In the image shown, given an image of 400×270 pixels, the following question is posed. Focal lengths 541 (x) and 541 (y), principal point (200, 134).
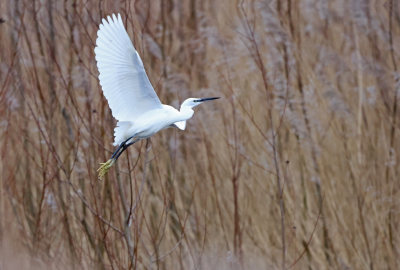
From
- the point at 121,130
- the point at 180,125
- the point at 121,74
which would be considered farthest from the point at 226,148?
the point at 121,74

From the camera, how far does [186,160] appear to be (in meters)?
3.54

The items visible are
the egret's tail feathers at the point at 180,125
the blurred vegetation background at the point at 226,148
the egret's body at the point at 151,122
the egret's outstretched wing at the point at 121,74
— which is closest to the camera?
the egret's outstretched wing at the point at 121,74

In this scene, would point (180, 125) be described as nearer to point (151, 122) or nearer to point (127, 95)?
point (151, 122)

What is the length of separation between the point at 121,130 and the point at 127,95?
17cm

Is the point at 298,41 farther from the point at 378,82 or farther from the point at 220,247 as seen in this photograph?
the point at 220,247

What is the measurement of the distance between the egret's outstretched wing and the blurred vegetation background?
0.38m

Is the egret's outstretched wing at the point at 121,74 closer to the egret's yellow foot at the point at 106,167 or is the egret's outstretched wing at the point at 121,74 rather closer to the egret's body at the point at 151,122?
the egret's body at the point at 151,122

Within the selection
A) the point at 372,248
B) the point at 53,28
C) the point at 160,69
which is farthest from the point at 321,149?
the point at 53,28

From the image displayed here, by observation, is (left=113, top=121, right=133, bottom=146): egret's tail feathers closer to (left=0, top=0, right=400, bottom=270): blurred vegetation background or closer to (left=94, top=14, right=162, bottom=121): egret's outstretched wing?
(left=94, top=14, right=162, bottom=121): egret's outstretched wing

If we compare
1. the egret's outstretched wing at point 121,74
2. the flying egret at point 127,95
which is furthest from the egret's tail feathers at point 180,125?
the egret's outstretched wing at point 121,74

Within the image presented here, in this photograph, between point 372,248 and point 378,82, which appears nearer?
point 372,248

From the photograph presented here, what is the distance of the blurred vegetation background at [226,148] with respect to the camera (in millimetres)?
3203

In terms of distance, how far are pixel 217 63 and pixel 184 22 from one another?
581 mm

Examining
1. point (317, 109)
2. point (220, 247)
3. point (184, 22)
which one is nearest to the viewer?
point (220, 247)
